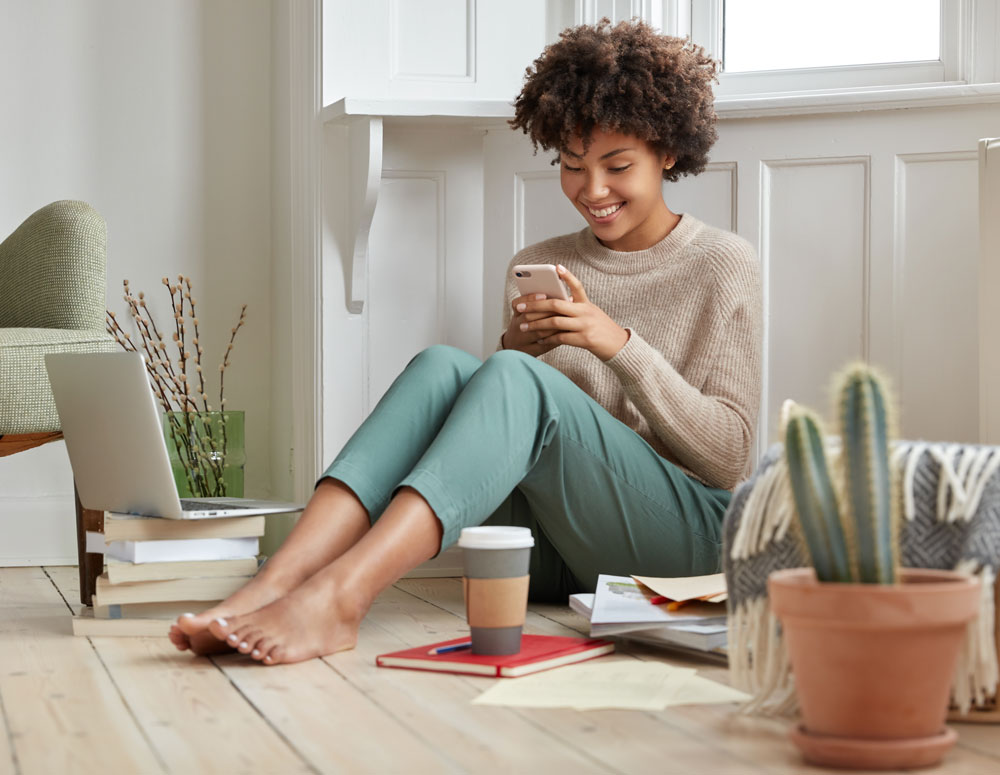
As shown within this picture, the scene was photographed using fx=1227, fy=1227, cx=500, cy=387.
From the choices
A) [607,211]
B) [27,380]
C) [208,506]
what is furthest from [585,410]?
[27,380]

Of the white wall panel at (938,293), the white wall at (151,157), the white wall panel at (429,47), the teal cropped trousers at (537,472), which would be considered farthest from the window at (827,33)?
the white wall at (151,157)

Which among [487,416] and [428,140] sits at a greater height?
[428,140]

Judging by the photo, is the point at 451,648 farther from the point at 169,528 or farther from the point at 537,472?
the point at 169,528

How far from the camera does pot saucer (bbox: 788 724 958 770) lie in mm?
956

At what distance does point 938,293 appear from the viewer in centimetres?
208

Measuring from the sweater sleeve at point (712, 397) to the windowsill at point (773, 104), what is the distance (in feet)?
1.31

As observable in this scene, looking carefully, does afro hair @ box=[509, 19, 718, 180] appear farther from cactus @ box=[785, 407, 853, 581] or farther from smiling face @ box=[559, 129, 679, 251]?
cactus @ box=[785, 407, 853, 581]

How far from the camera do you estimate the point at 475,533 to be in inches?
53.8

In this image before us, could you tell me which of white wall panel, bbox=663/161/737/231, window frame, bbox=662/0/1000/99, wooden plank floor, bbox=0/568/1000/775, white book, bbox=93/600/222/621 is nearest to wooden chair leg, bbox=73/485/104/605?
white book, bbox=93/600/222/621

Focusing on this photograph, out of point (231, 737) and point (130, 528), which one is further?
point (130, 528)

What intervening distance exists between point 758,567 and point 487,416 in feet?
1.60

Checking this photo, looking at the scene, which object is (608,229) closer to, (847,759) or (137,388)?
(137,388)

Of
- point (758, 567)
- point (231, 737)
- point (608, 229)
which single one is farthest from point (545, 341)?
point (231, 737)

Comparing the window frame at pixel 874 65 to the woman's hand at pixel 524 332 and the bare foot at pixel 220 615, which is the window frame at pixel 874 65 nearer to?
the woman's hand at pixel 524 332
